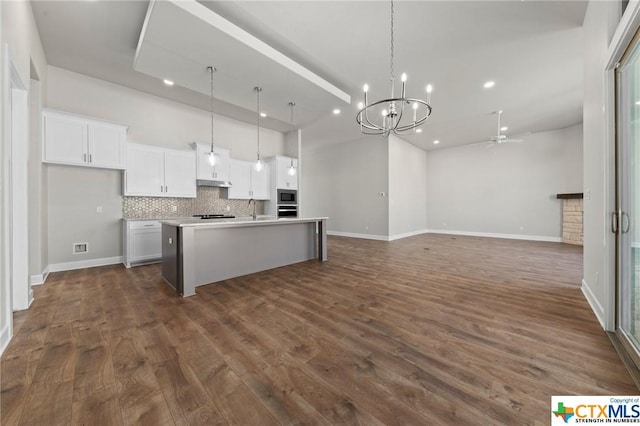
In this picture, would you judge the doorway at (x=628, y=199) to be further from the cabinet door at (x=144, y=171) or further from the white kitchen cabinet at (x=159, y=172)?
the cabinet door at (x=144, y=171)

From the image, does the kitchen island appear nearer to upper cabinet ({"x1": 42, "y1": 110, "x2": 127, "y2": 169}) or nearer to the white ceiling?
upper cabinet ({"x1": 42, "y1": 110, "x2": 127, "y2": 169})

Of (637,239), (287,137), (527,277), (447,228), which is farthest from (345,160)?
(637,239)

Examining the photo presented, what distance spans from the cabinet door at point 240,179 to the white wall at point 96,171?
3.72ft

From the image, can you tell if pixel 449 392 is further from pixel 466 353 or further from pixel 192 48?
pixel 192 48

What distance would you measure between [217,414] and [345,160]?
8263 millimetres

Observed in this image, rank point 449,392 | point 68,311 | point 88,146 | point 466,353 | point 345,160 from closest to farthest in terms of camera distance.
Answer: point 449,392
point 466,353
point 68,311
point 88,146
point 345,160

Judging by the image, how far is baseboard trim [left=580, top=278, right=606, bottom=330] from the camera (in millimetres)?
2218

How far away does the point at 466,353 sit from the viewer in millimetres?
1801

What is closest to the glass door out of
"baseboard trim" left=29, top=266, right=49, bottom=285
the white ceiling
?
the white ceiling

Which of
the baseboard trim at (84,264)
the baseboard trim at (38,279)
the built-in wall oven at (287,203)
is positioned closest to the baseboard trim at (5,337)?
the baseboard trim at (38,279)

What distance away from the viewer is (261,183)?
661cm

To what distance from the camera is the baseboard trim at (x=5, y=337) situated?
5.91ft

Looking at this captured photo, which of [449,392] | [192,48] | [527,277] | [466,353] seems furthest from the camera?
[527,277]

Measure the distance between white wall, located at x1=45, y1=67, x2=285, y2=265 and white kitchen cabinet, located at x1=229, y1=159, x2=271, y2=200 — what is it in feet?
3.93
